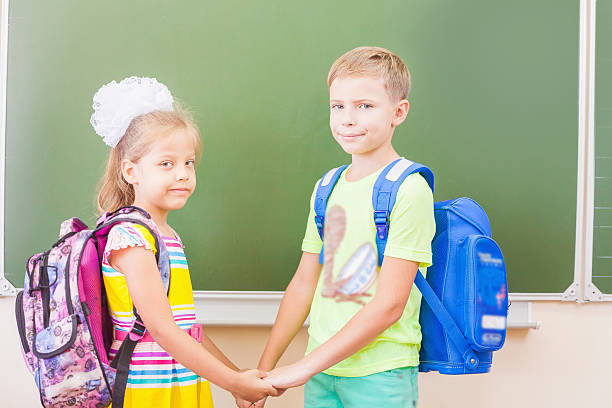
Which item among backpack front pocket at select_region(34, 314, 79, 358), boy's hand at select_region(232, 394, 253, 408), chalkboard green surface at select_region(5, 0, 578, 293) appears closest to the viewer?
backpack front pocket at select_region(34, 314, 79, 358)

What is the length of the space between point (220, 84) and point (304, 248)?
0.69m

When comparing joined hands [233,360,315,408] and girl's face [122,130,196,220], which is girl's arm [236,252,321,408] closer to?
joined hands [233,360,315,408]

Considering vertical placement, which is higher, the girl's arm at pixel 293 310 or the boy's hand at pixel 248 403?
the girl's arm at pixel 293 310

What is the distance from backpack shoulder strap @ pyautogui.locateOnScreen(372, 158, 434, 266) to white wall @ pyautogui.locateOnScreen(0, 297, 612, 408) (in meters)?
0.83

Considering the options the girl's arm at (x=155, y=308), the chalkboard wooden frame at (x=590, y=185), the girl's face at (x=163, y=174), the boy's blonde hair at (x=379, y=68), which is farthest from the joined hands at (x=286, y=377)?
the chalkboard wooden frame at (x=590, y=185)

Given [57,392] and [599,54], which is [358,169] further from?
[599,54]

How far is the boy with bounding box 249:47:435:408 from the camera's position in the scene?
4.00 feet

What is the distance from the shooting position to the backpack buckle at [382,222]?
1217 mm

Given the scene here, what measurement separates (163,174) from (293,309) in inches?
20.6

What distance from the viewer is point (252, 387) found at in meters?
1.37

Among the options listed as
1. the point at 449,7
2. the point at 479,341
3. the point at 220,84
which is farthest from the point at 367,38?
the point at 479,341

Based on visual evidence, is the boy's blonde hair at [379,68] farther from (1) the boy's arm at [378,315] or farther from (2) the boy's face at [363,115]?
(1) the boy's arm at [378,315]

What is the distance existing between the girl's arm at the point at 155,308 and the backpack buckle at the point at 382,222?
0.53 m

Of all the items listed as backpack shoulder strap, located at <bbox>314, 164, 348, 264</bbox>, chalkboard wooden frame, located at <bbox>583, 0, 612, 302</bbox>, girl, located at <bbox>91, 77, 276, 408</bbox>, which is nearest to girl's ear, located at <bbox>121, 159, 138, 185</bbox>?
girl, located at <bbox>91, 77, 276, 408</bbox>
